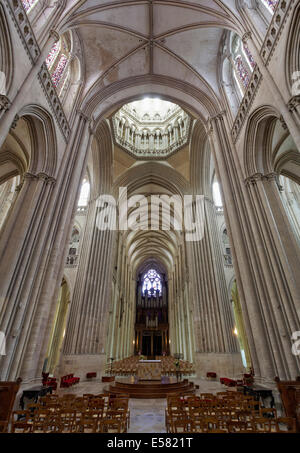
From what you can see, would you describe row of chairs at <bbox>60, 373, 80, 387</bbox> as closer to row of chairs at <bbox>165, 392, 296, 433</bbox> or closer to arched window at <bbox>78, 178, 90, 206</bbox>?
row of chairs at <bbox>165, 392, 296, 433</bbox>

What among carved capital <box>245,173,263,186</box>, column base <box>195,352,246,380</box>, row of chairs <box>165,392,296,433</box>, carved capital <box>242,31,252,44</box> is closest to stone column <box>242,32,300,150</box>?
carved capital <box>242,31,252,44</box>

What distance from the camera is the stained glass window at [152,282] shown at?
141 feet

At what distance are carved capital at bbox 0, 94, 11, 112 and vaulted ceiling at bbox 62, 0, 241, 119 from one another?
6552 mm

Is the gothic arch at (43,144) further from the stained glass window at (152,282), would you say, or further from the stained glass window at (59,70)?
the stained glass window at (152,282)

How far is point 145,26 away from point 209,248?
13.4 metres

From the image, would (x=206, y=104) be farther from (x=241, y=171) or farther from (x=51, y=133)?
(x=51, y=133)

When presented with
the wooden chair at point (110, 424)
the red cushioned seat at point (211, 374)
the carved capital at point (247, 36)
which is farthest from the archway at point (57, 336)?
the carved capital at point (247, 36)

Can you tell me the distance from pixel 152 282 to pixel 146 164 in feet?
92.5

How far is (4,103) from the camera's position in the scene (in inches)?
221

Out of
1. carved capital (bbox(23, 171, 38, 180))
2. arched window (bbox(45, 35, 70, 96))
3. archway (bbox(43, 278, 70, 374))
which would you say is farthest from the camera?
archway (bbox(43, 278, 70, 374))

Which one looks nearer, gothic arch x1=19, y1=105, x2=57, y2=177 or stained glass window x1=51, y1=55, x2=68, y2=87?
gothic arch x1=19, y1=105, x2=57, y2=177

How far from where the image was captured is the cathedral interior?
255 inches

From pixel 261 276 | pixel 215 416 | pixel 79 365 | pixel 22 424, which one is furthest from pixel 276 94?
pixel 79 365

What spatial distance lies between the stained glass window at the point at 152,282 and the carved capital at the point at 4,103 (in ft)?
132
